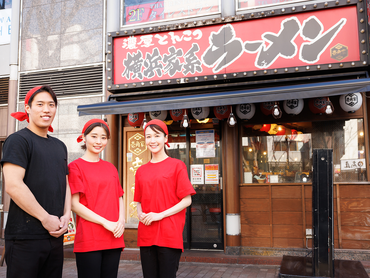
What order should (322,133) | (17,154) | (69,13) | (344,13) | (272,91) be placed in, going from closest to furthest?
(17,154) → (272,91) → (344,13) → (322,133) → (69,13)

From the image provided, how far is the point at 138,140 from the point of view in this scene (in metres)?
7.02

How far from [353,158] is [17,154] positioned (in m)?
5.59

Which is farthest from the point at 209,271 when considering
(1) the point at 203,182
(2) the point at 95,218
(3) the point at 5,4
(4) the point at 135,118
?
(3) the point at 5,4

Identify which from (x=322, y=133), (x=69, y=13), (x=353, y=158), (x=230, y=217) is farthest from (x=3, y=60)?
(x=353, y=158)

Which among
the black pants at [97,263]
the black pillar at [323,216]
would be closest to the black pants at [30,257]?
the black pants at [97,263]

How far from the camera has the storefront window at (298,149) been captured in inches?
229

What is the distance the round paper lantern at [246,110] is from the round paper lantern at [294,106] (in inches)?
22.7

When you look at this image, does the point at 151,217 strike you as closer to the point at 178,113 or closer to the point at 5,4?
the point at 178,113

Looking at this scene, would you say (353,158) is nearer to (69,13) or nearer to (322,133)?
(322,133)

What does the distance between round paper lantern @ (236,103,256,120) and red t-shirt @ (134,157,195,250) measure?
3.13 m

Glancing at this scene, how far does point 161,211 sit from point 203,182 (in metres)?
3.82

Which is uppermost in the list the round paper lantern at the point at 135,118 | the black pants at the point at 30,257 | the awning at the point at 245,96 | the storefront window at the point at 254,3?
the storefront window at the point at 254,3

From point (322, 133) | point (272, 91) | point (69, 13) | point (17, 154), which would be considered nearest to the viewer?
point (17, 154)

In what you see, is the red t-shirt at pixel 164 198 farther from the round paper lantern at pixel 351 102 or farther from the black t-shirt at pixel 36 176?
the round paper lantern at pixel 351 102
